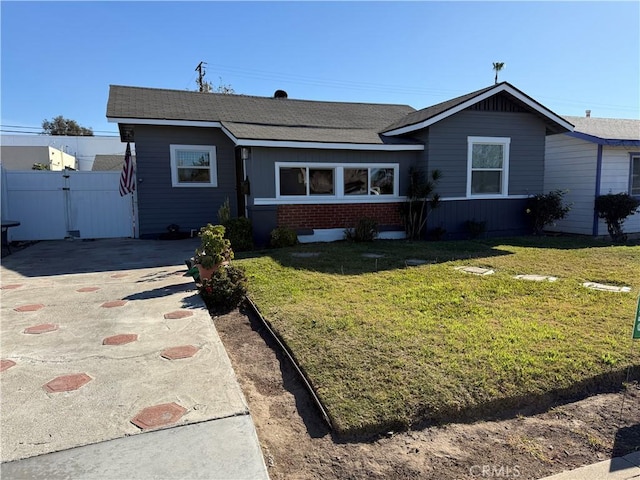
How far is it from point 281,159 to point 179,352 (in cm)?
699

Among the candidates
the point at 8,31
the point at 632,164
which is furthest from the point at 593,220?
the point at 8,31

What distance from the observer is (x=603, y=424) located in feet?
9.34

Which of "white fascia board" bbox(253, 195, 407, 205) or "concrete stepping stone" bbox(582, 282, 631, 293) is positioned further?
"white fascia board" bbox(253, 195, 407, 205)

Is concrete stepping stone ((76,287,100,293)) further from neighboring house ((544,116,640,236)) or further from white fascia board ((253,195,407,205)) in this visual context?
neighboring house ((544,116,640,236))

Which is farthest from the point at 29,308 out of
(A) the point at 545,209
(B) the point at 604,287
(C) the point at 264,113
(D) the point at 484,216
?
(A) the point at 545,209

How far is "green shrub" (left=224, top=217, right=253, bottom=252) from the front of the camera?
9.44m

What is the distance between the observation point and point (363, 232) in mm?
10500

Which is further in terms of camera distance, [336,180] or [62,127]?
[62,127]

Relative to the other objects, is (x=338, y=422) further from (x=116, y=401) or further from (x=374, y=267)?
(x=374, y=267)

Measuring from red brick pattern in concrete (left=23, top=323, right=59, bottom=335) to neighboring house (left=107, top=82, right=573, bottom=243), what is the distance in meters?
5.84

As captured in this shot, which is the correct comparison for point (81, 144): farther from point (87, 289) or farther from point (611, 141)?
point (611, 141)

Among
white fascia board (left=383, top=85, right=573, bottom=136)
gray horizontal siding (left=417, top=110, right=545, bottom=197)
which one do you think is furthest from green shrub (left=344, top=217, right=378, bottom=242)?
white fascia board (left=383, top=85, right=573, bottom=136)

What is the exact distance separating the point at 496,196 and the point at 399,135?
10.9 ft

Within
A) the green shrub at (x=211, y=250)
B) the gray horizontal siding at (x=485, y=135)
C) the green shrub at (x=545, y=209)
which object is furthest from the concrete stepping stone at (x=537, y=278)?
the green shrub at (x=545, y=209)
